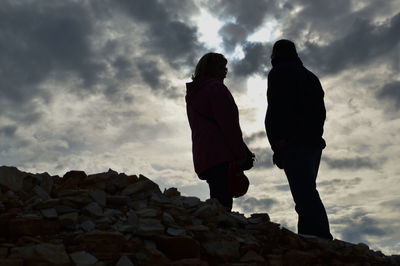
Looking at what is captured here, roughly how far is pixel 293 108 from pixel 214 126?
3.47ft

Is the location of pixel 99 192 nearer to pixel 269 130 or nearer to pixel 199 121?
pixel 199 121

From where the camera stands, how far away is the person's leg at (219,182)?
6.89 m

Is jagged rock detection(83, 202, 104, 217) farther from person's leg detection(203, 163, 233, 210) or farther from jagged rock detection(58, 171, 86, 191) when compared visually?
person's leg detection(203, 163, 233, 210)

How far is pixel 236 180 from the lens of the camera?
693 cm

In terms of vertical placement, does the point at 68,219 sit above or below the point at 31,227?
above

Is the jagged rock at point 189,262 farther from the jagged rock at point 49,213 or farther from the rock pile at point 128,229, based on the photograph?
the jagged rock at point 49,213

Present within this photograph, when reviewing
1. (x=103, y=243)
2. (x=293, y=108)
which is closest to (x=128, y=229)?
(x=103, y=243)

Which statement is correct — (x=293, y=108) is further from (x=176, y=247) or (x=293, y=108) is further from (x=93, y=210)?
(x=93, y=210)

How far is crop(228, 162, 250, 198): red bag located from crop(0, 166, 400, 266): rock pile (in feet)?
1.01

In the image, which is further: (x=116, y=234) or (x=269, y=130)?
(x=269, y=130)

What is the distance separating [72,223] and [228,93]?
258 cm

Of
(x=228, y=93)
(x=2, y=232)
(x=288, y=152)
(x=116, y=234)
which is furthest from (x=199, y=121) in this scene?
(x=2, y=232)

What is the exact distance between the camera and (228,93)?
23.2ft

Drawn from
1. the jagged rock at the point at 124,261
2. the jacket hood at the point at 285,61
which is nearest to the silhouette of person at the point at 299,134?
the jacket hood at the point at 285,61
